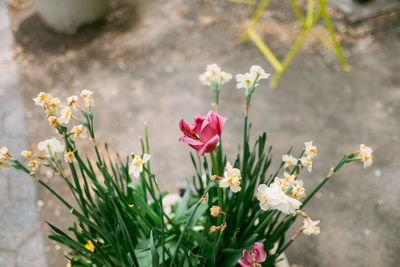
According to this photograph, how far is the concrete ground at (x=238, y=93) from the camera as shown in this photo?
6.13ft

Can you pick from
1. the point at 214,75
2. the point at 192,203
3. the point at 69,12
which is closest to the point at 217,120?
the point at 214,75

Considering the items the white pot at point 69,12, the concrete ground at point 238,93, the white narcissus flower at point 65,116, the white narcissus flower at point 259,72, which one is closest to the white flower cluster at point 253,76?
the white narcissus flower at point 259,72

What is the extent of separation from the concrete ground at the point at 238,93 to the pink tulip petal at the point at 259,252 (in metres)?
1.02

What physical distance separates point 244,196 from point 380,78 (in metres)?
2.12

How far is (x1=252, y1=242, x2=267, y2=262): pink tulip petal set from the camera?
797mm

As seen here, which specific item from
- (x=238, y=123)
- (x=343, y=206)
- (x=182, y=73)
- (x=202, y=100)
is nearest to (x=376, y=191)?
(x=343, y=206)

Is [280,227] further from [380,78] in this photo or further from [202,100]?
[380,78]

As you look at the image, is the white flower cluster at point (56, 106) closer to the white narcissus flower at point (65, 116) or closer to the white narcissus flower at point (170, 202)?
the white narcissus flower at point (65, 116)

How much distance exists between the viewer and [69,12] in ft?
9.93

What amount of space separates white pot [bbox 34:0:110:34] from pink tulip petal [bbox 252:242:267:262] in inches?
114

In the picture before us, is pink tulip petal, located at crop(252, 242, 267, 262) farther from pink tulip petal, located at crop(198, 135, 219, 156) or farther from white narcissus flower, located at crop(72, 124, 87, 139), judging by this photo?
white narcissus flower, located at crop(72, 124, 87, 139)

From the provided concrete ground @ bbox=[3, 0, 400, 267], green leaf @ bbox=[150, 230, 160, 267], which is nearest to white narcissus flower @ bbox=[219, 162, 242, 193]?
green leaf @ bbox=[150, 230, 160, 267]

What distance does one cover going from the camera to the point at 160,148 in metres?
2.21

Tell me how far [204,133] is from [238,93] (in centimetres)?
193
